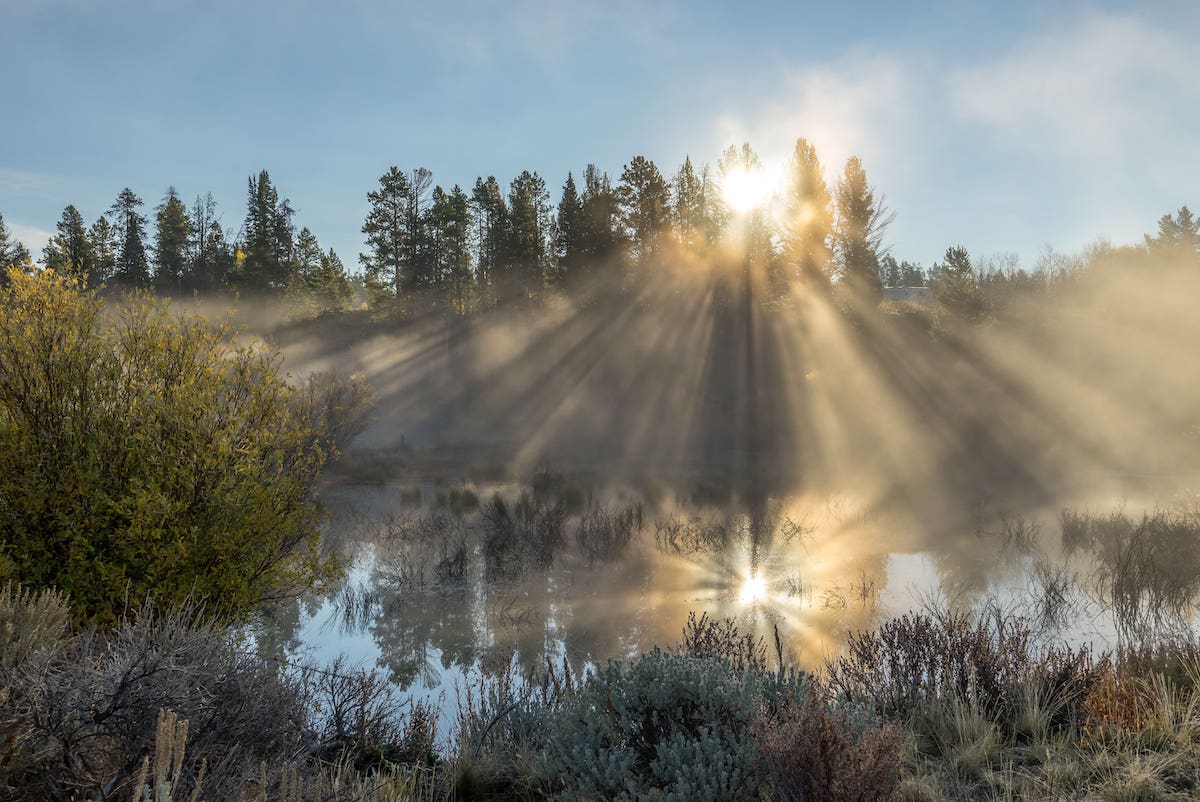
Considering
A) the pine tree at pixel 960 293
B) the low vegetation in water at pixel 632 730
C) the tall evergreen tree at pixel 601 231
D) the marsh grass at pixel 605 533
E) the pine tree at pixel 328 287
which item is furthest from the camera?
the pine tree at pixel 328 287

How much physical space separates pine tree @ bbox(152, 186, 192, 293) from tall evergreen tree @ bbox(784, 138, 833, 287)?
55202 mm

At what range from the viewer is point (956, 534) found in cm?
1944

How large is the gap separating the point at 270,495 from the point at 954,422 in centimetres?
4014

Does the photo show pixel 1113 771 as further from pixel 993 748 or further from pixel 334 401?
pixel 334 401

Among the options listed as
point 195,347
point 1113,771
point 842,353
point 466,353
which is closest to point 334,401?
point 466,353

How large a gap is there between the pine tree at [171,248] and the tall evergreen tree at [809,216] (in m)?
55.2

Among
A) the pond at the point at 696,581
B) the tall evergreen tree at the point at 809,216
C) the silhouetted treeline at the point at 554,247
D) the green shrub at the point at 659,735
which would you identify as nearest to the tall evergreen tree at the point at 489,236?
the silhouetted treeline at the point at 554,247

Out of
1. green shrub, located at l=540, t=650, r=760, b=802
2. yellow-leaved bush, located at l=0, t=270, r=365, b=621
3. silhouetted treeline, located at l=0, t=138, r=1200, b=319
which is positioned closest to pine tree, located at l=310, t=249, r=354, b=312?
silhouetted treeline, located at l=0, t=138, r=1200, b=319

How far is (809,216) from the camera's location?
47.6 m

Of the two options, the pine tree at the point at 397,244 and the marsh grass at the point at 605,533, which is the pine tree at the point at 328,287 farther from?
the marsh grass at the point at 605,533

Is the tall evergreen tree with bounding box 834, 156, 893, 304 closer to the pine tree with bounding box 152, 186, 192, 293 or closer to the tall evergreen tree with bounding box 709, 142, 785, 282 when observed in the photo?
the tall evergreen tree with bounding box 709, 142, 785, 282

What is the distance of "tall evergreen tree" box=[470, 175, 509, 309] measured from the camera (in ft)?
197

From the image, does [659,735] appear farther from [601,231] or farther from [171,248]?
[171,248]

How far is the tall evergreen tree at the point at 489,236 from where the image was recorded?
6009 cm
